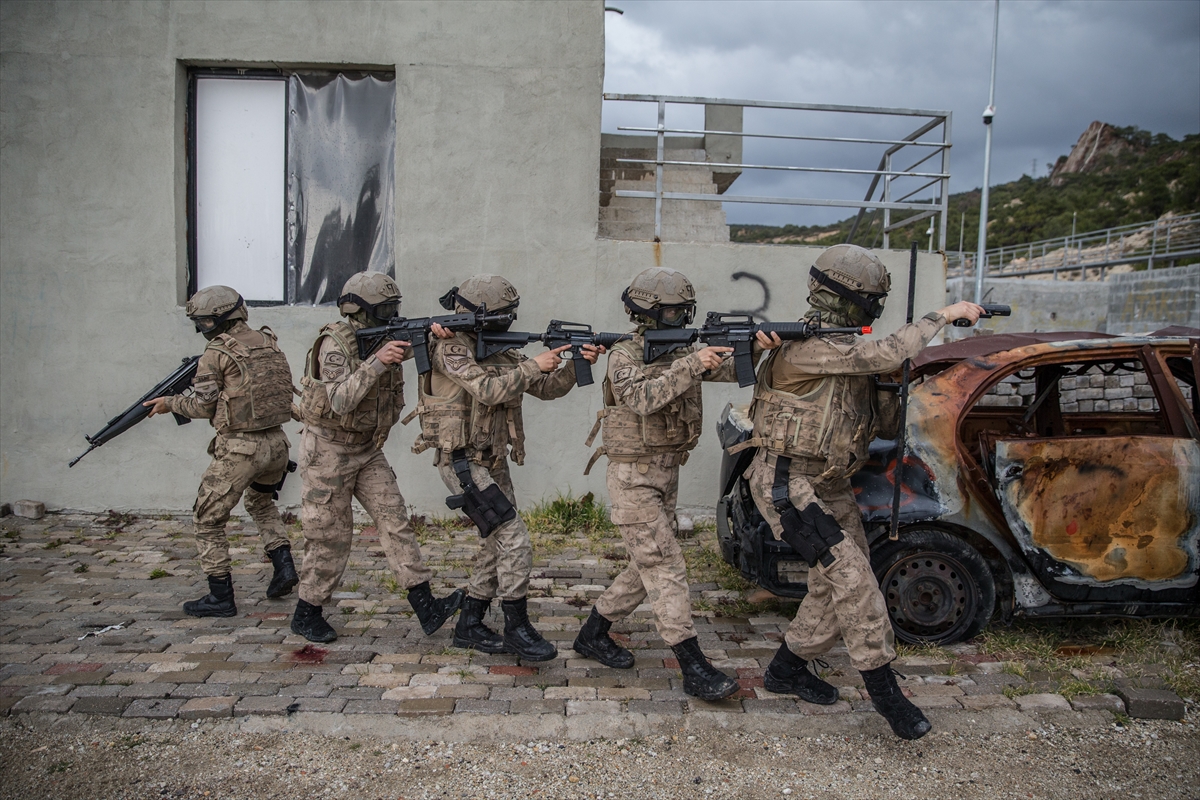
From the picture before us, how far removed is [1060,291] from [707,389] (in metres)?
19.9

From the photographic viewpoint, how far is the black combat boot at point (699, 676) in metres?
3.54

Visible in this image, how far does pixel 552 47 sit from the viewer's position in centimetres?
644

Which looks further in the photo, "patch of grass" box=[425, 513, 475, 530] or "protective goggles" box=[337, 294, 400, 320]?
"patch of grass" box=[425, 513, 475, 530]

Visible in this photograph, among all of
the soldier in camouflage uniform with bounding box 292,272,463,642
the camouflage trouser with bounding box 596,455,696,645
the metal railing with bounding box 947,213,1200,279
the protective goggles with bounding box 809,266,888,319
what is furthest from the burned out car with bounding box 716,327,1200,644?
the metal railing with bounding box 947,213,1200,279

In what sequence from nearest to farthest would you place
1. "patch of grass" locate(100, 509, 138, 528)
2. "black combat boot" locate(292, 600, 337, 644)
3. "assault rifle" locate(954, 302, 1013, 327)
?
"assault rifle" locate(954, 302, 1013, 327) < "black combat boot" locate(292, 600, 337, 644) < "patch of grass" locate(100, 509, 138, 528)

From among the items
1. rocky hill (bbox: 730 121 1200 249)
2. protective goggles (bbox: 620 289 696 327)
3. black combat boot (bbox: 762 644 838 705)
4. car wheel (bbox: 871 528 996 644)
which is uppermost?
rocky hill (bbox: 730 121 1200 249)

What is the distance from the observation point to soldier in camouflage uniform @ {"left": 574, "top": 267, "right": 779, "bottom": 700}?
3545 mm

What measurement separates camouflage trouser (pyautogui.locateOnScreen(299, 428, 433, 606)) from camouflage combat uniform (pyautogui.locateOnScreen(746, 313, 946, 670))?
1889mm

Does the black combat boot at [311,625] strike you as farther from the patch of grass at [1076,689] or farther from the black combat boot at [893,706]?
the patch of grass at [1076,689]

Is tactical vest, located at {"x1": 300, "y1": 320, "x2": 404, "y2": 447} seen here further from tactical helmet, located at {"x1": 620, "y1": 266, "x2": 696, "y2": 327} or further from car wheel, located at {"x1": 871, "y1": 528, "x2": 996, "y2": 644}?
car wheel, located at {"x1": 871, "y1": 528, "x2": 996, "y2": 644}

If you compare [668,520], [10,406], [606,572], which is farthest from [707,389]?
[10,406]

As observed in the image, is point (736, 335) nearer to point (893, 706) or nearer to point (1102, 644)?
point (893, 706)

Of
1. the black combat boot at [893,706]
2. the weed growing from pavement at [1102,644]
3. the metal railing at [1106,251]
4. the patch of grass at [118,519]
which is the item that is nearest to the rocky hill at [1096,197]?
the metal railing at [1106,251]

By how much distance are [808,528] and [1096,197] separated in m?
49.8
